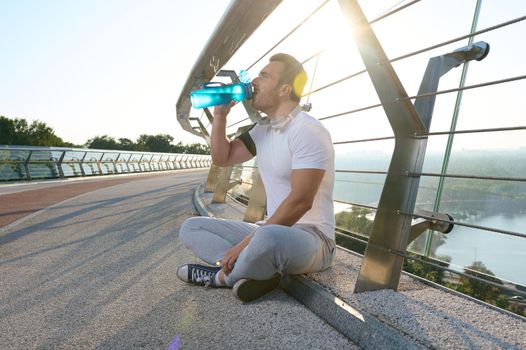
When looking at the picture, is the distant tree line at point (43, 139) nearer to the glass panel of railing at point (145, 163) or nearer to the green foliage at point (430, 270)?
the glass panel of railing at point (145, 163)

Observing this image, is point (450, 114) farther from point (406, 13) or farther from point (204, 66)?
point (204, 66)

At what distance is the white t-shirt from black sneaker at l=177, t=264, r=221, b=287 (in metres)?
0.54

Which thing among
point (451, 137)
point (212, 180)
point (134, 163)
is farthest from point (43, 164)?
point (451, 137)

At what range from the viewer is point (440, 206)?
217cm

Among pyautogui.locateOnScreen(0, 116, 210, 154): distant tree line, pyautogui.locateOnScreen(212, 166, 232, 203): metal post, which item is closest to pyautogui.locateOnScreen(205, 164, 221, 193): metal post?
pyautogui.locateOnScreen(212, 166, 232, 203): metal post

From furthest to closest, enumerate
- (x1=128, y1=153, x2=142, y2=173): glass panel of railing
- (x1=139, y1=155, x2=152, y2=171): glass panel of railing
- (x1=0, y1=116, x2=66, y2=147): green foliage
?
(x1=0, y1=116, x2=66, y2=147): green foliage → (x1=139, y1=155, x2=152, y2=171): glass panel of railing → (x1=128, y1=153, x2=142, y2=173): glass panel of railing

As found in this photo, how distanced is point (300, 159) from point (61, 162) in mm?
16004

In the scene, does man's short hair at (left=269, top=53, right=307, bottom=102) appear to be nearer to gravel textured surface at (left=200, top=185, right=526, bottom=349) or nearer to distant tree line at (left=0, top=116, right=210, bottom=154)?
gravel textured surface at (left=200, top=185, right=526, bottom=349)

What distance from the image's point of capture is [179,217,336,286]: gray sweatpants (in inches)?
75.6

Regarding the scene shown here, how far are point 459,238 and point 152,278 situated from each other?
188 centimetres

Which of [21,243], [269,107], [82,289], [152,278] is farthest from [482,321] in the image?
[21,243]

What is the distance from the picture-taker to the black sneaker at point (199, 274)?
7.36ft

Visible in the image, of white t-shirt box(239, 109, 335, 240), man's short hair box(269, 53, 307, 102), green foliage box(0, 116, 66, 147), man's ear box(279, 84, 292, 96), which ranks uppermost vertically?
man's short hair box(269, 53, 307, 102)

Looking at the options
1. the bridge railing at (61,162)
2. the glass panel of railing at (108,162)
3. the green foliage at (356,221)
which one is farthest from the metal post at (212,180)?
the glass panel of railing at (108,162)
